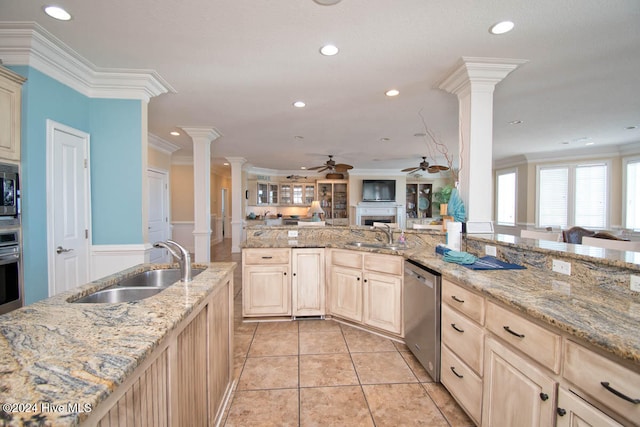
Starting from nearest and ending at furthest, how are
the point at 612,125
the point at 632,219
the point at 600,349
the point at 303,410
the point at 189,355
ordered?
the point at 600,349 < the point at 189,355 < the point at 303,410 < the point at 612,125 < the point at 632,219

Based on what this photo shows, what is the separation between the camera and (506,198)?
751 cm

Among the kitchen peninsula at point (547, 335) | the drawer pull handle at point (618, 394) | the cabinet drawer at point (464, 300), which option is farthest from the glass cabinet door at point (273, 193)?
the drawer pull handle at point (618, 394)

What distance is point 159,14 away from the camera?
71.0 inches

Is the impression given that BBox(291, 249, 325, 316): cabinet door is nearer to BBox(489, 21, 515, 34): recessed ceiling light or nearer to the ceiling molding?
BBox(489, 21, 515, 34): recessed ceiling light

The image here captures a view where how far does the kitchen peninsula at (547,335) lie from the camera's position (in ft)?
2.89

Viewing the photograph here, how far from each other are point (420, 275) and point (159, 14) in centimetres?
262

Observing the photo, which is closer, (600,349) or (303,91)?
(600,349)

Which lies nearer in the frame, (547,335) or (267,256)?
(547,335)

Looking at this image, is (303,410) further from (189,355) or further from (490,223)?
(490,223)

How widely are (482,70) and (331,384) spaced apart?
113 inches

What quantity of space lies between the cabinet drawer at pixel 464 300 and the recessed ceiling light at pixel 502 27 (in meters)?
1.81

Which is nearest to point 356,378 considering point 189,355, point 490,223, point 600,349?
point 189,355

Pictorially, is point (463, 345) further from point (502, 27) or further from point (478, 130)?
point (502, 27)

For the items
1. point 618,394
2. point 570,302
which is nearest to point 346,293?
point 570,302
